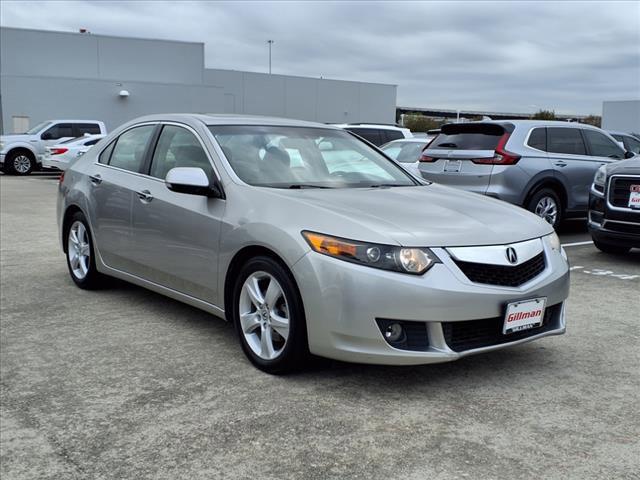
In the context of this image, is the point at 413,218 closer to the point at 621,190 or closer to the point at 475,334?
the point at 475,334

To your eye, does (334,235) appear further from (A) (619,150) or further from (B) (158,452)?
(A) (619,150)

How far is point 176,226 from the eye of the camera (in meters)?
4.61

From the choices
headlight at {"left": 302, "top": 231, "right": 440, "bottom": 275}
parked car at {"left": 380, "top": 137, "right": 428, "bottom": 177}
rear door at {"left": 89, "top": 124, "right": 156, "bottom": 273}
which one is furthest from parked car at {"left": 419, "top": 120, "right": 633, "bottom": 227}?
headlight at {"left": 302, "top": 231, "right": 440, "bottom": 275}

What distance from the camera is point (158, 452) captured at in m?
3.00

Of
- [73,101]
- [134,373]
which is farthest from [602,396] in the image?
[73,101]

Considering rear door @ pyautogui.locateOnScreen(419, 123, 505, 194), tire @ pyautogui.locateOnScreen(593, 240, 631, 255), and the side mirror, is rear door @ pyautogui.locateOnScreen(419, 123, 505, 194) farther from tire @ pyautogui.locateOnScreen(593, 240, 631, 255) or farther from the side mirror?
the side mirror

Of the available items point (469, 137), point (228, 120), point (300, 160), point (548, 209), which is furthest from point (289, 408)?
point (548, 209)

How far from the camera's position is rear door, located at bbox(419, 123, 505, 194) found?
879cm

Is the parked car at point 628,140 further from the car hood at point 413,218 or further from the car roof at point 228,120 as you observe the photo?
the car hood at point 413,218

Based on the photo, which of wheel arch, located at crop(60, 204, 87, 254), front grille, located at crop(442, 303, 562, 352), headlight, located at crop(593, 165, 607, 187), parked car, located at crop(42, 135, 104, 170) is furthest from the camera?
parked car, located at crop(42, 135, 104, 170)

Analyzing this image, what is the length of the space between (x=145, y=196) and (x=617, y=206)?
500 centimetres

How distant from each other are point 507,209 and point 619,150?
7039 millimetres

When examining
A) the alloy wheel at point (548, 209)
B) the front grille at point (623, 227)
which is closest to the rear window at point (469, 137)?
the alloy wheel at point (548, 209)

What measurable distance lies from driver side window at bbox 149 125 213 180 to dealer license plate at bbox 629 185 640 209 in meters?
4.76
